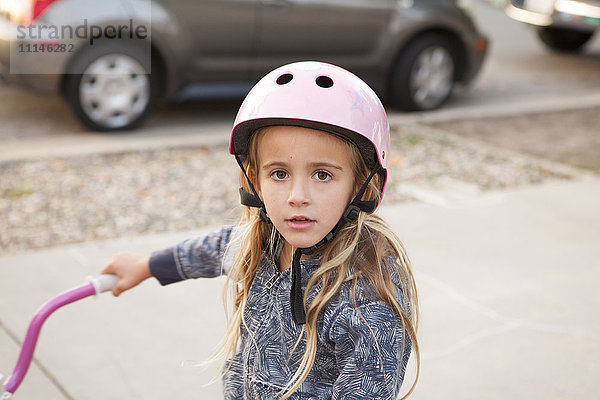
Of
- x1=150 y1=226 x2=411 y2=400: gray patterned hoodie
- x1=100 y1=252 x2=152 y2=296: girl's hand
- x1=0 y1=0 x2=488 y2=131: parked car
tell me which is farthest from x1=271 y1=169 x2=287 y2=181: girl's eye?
x1=0 y1=0 x2=488 y2=131: parked car

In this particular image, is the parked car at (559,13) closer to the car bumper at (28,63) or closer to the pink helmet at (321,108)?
the car bumper at (28,63)

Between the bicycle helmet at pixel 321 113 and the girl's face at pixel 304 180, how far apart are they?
26 mm

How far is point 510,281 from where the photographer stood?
4191 mm

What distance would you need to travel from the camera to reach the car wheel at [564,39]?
1204 cm

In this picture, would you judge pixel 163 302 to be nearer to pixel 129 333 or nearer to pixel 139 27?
pixel 129 333

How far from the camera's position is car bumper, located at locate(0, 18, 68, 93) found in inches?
246

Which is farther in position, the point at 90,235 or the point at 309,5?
the point at 309,5

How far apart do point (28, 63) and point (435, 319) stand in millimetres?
4052

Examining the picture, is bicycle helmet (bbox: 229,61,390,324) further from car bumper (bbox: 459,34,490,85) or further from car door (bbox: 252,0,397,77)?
car bumper (bbox: 459,34,490,85)

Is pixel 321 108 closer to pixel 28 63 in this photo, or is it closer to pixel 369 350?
pixel 369 350

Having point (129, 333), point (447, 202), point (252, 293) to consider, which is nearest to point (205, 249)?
point (252, 293)

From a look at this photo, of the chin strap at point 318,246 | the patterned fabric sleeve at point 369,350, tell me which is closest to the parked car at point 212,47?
the chin strap at point 318,246

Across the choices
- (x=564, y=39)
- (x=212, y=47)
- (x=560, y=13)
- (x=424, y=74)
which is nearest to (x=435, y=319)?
(x=212, y=47)

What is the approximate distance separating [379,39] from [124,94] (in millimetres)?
2512
